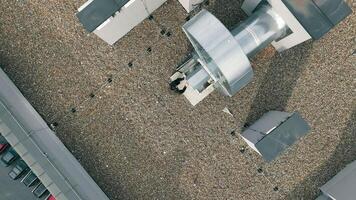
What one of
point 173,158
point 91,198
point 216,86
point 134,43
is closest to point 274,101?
point 216,86

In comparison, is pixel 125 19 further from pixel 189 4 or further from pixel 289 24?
pixel 289 24

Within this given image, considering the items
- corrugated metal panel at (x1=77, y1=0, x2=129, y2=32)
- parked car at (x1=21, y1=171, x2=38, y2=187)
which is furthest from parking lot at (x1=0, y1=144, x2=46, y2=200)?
corrugated metal panel at (x1=77, y1=0, x2=129, y2=32)

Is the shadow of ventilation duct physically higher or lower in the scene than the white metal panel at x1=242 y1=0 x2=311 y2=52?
lower

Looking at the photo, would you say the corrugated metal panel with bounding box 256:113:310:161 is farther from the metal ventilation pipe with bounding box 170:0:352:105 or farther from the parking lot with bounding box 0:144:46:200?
the parking lot with bounding box 0:144:46:200

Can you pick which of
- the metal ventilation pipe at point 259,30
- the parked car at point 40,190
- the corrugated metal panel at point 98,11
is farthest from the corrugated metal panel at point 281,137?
the parked car at point 40,190

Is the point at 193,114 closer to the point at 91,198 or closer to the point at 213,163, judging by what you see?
the point at 213,163

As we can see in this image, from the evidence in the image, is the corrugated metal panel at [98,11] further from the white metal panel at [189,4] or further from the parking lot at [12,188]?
the parking lot at [12,188]
